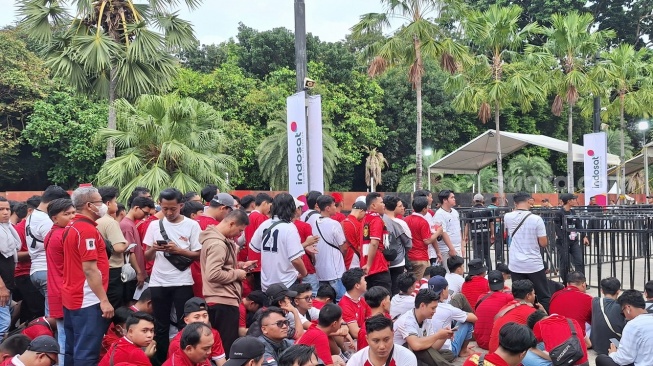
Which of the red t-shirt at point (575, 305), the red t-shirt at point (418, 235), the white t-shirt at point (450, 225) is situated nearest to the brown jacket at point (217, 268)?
the red t-shirt at point (418, 235)

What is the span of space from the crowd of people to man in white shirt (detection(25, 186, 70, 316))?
0.05 ft

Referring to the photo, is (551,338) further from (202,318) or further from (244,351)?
(202,318)

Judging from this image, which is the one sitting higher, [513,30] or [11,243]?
[513,30]

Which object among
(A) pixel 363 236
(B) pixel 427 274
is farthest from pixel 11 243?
(B) pixel 427 274

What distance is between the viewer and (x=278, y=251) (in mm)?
Answer: 6656

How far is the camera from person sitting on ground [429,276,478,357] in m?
6.79

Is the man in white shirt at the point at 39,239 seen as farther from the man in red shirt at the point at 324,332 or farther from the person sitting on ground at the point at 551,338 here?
the person sitting on ground at the point at 551,338

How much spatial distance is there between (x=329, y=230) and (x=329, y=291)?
982 millimetres

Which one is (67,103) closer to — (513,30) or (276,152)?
(276,152)

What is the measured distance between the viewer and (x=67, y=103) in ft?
94.3

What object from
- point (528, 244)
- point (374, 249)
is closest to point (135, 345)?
point (374, 249)

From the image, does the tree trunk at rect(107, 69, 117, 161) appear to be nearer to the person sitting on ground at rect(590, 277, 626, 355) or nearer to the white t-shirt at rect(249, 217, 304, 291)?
the white t-shirt at rect(249, 217, 304, 291)

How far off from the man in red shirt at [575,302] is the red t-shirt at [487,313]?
1.73 ft

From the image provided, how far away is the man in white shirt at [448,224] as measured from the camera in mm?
9344
